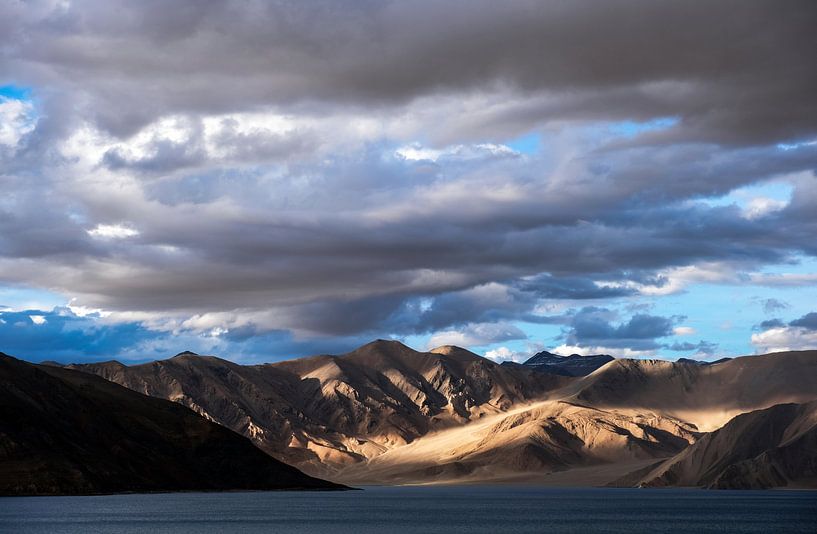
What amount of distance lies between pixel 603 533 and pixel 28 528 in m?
80.9

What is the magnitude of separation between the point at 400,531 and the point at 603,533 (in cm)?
2919

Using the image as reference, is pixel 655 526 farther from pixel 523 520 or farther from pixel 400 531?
pixel 400 531

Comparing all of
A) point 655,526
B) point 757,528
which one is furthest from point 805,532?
point 655,526

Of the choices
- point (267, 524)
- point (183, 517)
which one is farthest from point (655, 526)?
point (183, 517)

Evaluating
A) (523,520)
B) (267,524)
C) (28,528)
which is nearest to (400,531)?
(267,524)

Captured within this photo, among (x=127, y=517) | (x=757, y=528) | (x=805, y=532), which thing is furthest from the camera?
(x=127, y=517)

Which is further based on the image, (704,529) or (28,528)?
(704,529)

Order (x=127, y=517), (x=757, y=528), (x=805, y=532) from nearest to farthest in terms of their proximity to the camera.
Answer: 1. (x=805, y=532)
2. (x=757, y=528)
3. (x=127, y=517)

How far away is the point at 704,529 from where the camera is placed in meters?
174

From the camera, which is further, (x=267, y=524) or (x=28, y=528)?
(x=267, y=524)

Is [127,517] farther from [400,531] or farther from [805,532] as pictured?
[805,532]

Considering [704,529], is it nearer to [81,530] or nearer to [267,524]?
[267,524]

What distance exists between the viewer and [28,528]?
159750 millimetres

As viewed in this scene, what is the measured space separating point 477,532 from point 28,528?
63.6 metres
